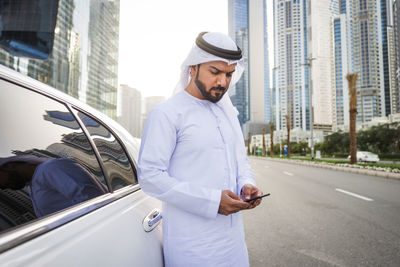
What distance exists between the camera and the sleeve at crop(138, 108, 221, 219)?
45.4 inches

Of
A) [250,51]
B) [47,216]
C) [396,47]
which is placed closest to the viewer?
[47,216]

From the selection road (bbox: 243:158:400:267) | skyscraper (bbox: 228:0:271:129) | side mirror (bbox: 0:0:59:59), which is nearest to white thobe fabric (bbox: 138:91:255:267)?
road (bbox: 243:158:400:267)

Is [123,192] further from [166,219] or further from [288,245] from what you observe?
[288,245]

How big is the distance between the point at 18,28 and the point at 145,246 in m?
2.85

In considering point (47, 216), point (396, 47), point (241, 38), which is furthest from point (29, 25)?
point (241, 38)

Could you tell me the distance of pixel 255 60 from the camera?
480 feet

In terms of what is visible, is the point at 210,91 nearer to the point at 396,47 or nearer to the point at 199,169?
the point at 199,169

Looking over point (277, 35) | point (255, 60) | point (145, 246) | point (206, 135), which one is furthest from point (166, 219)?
point (255, 60)

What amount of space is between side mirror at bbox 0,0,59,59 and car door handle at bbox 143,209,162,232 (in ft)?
7.39

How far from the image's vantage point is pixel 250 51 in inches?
5802

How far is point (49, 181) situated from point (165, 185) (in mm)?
507

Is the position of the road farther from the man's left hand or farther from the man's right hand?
the man's right hand

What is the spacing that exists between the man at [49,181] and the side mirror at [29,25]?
2082 mm

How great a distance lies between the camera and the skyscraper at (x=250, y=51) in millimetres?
143375
